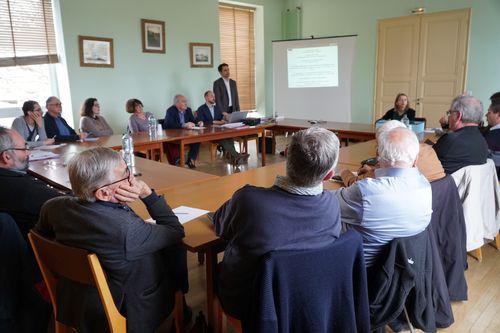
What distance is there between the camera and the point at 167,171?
286cm

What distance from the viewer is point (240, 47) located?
7.96 meters

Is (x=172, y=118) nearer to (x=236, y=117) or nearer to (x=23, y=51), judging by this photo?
(x=236, y=117)

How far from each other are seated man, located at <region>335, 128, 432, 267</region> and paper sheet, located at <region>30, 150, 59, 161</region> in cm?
267

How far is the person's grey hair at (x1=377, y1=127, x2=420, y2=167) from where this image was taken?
174 cm

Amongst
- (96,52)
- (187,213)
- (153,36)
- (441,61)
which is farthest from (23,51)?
(441,61)

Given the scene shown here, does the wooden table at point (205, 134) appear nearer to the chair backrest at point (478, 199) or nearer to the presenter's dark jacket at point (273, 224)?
the chair backrest at point (478, 199)

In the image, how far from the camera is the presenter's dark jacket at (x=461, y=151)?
249 cm

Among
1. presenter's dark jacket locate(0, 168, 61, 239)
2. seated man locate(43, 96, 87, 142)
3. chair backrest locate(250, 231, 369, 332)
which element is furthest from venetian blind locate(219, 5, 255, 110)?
chair backrest locate(250, 231, 369, 332)

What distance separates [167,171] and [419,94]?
534cm

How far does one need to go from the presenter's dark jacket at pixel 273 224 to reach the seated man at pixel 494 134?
2.34 metres

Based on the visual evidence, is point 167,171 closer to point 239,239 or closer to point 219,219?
point 219,219

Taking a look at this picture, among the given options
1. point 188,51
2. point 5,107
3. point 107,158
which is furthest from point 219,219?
point 188,51

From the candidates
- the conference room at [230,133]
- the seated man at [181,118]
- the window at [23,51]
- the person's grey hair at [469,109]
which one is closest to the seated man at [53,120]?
the conference room at [230,133]

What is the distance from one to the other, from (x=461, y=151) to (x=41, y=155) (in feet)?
10.6
